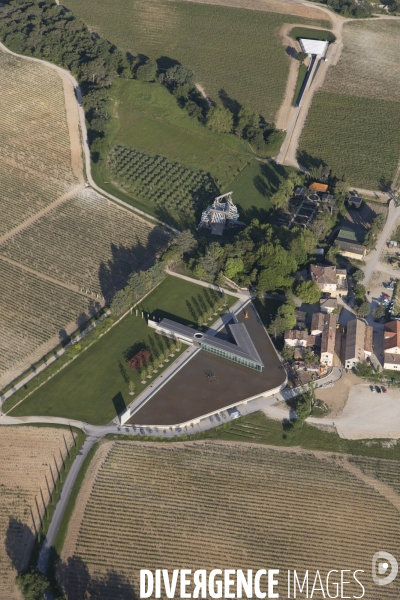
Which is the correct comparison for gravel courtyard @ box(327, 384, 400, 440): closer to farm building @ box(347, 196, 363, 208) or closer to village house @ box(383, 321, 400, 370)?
village house @ box(383, 321, 400, 370)

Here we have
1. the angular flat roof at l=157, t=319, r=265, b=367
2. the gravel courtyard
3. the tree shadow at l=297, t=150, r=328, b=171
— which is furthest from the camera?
the tree shadow at l=297, t=150, r=328, b=171

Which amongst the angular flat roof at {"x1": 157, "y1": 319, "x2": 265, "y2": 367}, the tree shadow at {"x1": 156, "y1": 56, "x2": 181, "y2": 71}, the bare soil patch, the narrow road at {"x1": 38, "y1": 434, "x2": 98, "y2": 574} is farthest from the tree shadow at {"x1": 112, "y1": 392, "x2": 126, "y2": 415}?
the tree shadow at {"x1": 156, "y1": 56, "x2": 181, "y2": 71}

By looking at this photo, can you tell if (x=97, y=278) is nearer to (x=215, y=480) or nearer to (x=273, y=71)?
(x=215, y=480)

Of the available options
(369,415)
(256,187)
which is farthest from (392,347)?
(256,187)

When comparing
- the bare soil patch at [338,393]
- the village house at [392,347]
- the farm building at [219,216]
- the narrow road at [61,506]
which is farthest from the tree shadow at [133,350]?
→ the village house at [392,347]

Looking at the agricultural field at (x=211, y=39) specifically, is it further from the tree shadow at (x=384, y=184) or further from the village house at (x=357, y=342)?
the village house at (x=357, y=342)

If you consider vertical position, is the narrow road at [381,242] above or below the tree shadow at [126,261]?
above
